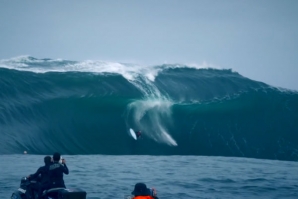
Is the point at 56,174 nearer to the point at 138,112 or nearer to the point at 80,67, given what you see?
the point at 138,112

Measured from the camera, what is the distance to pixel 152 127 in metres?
19.3

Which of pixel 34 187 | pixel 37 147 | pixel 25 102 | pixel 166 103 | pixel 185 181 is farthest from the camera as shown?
pixel 166 103

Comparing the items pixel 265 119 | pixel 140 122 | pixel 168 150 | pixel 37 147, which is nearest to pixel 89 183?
pixel 37 147

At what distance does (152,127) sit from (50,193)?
38.5 feet

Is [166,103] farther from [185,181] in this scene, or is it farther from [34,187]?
[34,187]

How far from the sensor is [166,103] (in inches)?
836

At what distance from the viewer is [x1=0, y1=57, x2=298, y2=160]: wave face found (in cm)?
1762

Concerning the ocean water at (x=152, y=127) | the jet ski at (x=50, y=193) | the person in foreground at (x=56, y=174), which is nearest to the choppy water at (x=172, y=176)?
the ocean water at (x=152, y=127)

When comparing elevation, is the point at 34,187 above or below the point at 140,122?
below

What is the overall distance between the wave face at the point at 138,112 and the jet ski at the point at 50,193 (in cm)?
737

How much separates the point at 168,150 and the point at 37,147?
16.1 feet

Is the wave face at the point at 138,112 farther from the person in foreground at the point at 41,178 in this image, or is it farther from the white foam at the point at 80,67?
the person in foreground at the point at 41,178

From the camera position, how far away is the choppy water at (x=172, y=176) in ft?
33.3

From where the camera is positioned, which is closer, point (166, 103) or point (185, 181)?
point (185, 181)
